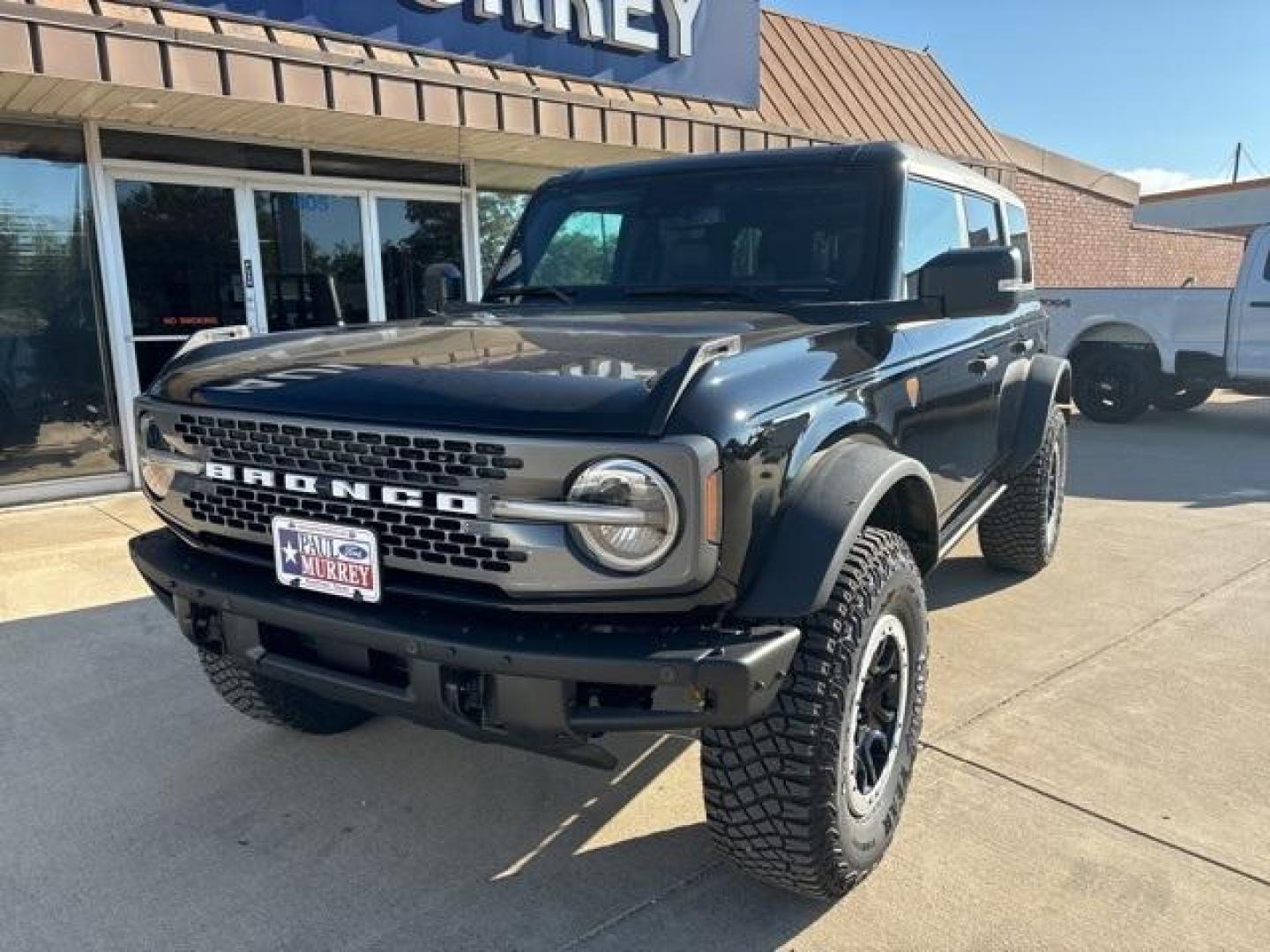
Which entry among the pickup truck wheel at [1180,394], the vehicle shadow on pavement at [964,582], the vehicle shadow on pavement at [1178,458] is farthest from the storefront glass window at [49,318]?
the pickup truck wheel at [1180,394]

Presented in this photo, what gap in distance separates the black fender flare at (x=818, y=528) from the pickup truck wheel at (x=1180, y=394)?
31.6 feet

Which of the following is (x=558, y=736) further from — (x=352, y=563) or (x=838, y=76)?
(x=838, y=76)

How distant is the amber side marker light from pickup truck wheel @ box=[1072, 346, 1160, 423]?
1027 centimetres

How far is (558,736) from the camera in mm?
2008

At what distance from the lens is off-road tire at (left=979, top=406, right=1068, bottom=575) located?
4.59 m

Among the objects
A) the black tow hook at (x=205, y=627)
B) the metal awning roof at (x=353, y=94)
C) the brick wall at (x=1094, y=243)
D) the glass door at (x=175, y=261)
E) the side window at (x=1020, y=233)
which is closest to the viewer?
the black tow hook at (x=205, y=627)

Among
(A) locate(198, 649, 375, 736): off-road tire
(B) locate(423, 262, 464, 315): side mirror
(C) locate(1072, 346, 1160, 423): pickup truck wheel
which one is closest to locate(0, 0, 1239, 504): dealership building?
(B) locate(423, 262, 464, 315): side mirror

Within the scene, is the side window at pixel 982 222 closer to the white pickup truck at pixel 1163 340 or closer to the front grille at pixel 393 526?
the front grille at pixel 393 526

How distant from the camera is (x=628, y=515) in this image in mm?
1887

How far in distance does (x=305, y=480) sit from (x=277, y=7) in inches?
214

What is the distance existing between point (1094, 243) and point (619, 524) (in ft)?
50.5

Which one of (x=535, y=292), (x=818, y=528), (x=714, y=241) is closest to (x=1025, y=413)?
(x=714, y=241)

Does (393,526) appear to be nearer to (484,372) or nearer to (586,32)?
(484,372)

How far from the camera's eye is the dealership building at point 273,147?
611 cm
